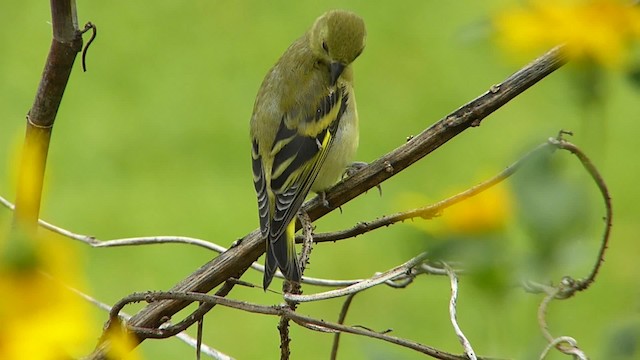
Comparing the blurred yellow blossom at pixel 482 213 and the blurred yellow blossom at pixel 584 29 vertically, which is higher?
the blurred yellow blossom at pixel 584 29

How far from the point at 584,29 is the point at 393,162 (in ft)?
2.73

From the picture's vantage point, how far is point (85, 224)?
5.89 m

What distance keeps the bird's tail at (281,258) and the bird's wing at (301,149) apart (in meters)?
0.55

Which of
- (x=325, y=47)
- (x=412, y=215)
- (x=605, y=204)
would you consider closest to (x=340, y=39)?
(x=325, y=47)

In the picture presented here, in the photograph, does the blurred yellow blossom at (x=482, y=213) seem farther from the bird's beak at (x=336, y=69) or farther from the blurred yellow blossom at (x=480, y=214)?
the bird's beak at (x=336, y=69)

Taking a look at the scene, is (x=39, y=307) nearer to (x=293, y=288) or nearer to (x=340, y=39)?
(x=293, y=288)

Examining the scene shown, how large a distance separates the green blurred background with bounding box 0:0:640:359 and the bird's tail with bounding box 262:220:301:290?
2.52 m

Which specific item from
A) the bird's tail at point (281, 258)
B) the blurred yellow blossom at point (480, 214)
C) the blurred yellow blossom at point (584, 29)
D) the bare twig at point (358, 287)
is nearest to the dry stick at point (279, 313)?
the bare twig at point (358, 287)

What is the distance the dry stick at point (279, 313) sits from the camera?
3.80 feet

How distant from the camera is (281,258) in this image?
1815 mm

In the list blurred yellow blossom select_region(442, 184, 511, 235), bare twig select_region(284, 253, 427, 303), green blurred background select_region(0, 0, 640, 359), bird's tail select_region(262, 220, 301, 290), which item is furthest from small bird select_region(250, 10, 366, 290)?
blurred yellow blossom select_region(442, 184, 511, 235)

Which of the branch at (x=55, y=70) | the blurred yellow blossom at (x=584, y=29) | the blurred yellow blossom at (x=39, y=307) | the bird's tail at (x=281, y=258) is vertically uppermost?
the branch at (x=55, y=70)

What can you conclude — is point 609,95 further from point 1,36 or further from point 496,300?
point 1,36

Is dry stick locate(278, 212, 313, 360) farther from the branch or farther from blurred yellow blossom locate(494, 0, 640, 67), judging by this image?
blurred yellow blossom locate(494, 0, 640, 67)
